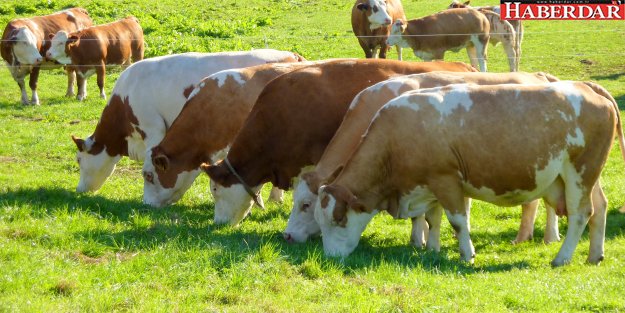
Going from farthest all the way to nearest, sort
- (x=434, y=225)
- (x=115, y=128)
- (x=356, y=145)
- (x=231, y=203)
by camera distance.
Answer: (x=115, y=128) < (x=231, y=203) < (x=434, y=225) < (x=356, y=145)

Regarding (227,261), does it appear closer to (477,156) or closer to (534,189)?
(477,156)

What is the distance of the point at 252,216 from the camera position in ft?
35.7

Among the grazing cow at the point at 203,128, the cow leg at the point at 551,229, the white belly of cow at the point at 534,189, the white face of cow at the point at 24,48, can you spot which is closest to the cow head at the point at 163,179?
the grazing cow at the point at 203,128

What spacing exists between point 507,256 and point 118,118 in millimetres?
5940

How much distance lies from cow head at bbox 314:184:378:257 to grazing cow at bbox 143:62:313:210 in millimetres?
2740

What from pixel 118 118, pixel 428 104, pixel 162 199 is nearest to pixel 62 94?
pixel 118 118

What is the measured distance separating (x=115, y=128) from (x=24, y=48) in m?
9.42

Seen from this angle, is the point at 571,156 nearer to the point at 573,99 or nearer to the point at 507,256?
the point at 573,99

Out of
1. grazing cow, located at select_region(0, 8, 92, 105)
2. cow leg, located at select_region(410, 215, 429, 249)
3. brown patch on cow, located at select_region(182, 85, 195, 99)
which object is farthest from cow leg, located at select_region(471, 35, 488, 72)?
cow leg, located at select_region(410, 215, 429, 249)

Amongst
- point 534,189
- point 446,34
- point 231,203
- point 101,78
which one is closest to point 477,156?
point 534,189

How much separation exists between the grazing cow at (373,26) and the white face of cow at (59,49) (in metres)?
7.73

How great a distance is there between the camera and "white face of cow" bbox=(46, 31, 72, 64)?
20.6 metres

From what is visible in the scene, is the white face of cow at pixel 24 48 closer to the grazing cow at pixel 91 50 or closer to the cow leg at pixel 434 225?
the grazing cow at pixel 91 50

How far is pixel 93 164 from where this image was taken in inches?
488
